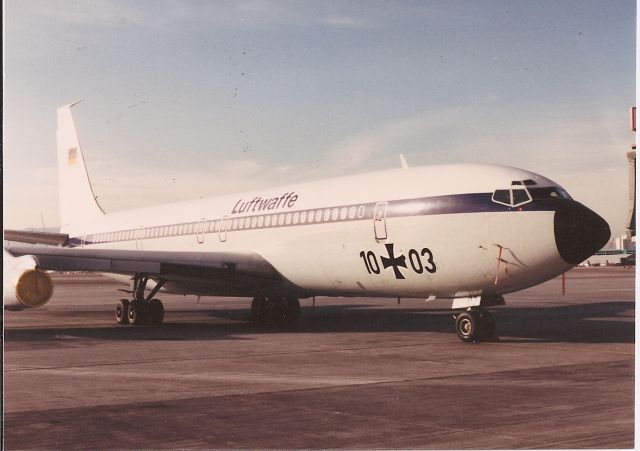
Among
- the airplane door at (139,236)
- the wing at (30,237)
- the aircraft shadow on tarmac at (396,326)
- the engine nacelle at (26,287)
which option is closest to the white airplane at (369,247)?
the engine nacelle at (26,287)

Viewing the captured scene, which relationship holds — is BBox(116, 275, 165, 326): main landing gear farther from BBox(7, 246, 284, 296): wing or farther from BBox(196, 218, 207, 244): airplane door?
BBox(196, 218, 207, 244): airplane door

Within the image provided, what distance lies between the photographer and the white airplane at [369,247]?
15.4 metres

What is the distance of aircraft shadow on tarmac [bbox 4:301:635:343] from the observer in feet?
62.8

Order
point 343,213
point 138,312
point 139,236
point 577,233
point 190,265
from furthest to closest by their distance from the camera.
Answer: point 139,236 < point 138,312 < point 190,265 < point 343,213 < point 577,233

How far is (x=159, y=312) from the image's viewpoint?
2355cm

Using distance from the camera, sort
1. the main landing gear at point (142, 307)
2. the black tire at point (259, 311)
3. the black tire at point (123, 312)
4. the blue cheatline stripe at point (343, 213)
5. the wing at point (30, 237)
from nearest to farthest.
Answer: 1. the blue cheatline stripe at point (343, 213)
2. the main landing gear at point (142, 307)
3. the black tire at point (259, 311)
4. the black tire at point (123, 312)
5. the wing at point (30, 237)

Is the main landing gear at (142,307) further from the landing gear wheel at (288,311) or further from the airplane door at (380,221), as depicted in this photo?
the airplane door at (380,221)

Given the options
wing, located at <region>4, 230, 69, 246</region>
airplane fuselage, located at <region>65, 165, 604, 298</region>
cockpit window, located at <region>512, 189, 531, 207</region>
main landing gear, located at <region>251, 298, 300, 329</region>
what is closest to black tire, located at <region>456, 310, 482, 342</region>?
airplane fuselage, located at <region>65, 165, 604, 298</region>

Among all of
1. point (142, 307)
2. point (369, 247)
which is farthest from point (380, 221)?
point (142, 307)

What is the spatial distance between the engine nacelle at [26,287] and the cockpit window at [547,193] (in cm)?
1029

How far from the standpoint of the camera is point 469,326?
16594 millimetres

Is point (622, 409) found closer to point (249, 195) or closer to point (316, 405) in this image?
point (316, 405)

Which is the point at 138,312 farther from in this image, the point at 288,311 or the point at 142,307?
the point at 288,311

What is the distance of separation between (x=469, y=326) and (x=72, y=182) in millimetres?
22643
